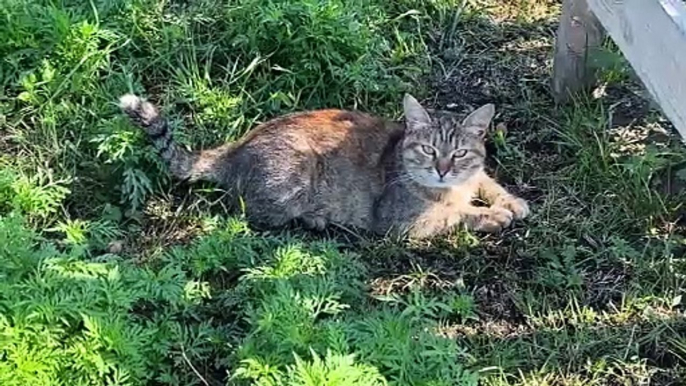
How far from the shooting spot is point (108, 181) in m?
4.58

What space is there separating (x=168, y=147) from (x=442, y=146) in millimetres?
1078

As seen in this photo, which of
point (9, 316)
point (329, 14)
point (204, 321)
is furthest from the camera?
point (329, 14)

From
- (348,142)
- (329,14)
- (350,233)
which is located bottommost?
(350,233)

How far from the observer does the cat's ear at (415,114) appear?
14.5 feet

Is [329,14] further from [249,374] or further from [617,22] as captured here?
[249,374]

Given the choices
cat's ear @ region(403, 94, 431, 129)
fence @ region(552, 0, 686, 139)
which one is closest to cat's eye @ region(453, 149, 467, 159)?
cat's ear @ region(403, 94, 431, 129)

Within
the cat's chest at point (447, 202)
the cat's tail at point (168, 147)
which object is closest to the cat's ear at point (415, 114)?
the cat's chest at point (447, 202)

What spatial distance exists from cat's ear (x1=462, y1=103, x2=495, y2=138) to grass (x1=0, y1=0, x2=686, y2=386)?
35cm

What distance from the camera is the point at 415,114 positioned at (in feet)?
14.6

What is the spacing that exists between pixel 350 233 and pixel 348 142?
0.37 metres

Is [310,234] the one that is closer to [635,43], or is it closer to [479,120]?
[479,120]

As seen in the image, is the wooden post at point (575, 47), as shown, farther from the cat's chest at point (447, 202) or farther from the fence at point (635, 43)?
the cat's chest at point (447, 202)

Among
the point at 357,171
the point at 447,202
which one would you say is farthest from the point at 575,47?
the point at 357,171

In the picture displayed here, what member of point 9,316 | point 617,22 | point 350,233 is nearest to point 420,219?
point 350,233
